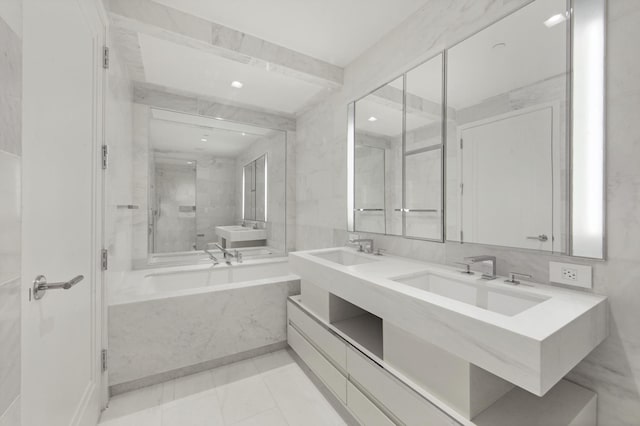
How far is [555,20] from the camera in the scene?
1.23 m

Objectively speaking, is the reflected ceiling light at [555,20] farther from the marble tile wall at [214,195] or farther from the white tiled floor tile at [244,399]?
the marble tile wall at [214,195]

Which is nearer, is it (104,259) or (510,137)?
(510,137)

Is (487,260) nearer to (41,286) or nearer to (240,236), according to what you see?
(41,286)

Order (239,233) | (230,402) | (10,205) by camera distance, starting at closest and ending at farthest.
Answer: (10,205) < (230,402) < (239,233)

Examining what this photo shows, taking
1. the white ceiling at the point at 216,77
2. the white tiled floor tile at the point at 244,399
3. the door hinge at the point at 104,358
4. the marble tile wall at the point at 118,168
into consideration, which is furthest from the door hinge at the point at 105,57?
the white tiled floor tile at the point at 244,399

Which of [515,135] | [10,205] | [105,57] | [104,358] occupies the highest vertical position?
[105,57]

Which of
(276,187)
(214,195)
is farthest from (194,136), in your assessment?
(276,187)

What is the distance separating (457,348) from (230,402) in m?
1.50

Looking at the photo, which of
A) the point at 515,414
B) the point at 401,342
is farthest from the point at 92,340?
the point at 515,414

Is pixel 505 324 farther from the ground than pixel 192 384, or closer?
farther from the ground

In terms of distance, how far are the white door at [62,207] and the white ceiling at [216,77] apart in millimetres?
664

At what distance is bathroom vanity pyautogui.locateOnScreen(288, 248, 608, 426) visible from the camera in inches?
32.8

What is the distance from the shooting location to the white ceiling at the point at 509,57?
123cm

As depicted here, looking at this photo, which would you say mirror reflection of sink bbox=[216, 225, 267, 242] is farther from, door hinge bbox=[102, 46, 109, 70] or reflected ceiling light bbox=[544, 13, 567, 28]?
reflected ceiling light bbox=[544, 13, 567, 28]
